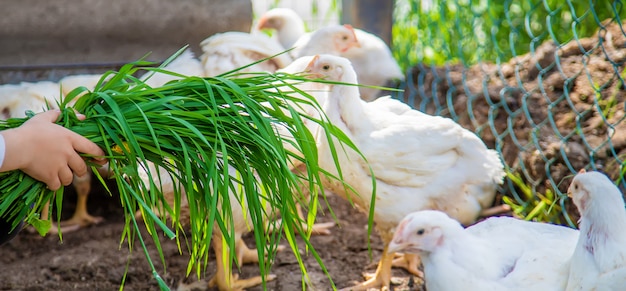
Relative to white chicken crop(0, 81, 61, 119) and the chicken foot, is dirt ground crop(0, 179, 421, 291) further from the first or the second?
white chicken crop(0, 81, 61, 119)

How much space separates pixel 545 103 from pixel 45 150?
263 centimetres

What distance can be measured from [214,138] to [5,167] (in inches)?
21.0

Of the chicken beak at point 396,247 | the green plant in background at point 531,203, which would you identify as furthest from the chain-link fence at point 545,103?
the chicken beak at point 396,247

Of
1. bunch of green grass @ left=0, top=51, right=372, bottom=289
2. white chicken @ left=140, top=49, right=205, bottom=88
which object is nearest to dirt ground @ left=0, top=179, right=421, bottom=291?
white chicken @ left=140, top=49, right=205, bottom=88

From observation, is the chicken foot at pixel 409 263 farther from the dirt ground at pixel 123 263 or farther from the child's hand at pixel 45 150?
the child's hand at pixel 45 150

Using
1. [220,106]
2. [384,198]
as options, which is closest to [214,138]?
[220,106]

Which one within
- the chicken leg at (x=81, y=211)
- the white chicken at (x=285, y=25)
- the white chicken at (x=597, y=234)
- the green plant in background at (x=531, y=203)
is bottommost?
the chicken leg at (x=81, y=211)

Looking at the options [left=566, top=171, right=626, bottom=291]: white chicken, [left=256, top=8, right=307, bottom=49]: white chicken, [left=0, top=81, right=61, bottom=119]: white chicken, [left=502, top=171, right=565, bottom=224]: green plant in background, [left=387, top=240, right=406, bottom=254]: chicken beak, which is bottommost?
[left=502, top=171, right=565, bottom=224]: green plant in background

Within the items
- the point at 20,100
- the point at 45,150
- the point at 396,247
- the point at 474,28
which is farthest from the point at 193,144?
the point at 474,28

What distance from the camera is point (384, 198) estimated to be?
3.13 meters

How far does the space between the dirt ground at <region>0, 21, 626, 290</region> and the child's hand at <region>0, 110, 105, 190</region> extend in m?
1.02

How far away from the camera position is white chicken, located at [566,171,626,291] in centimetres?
231

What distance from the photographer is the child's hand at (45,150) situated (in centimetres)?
193

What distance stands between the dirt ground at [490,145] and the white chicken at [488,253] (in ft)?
2.00
